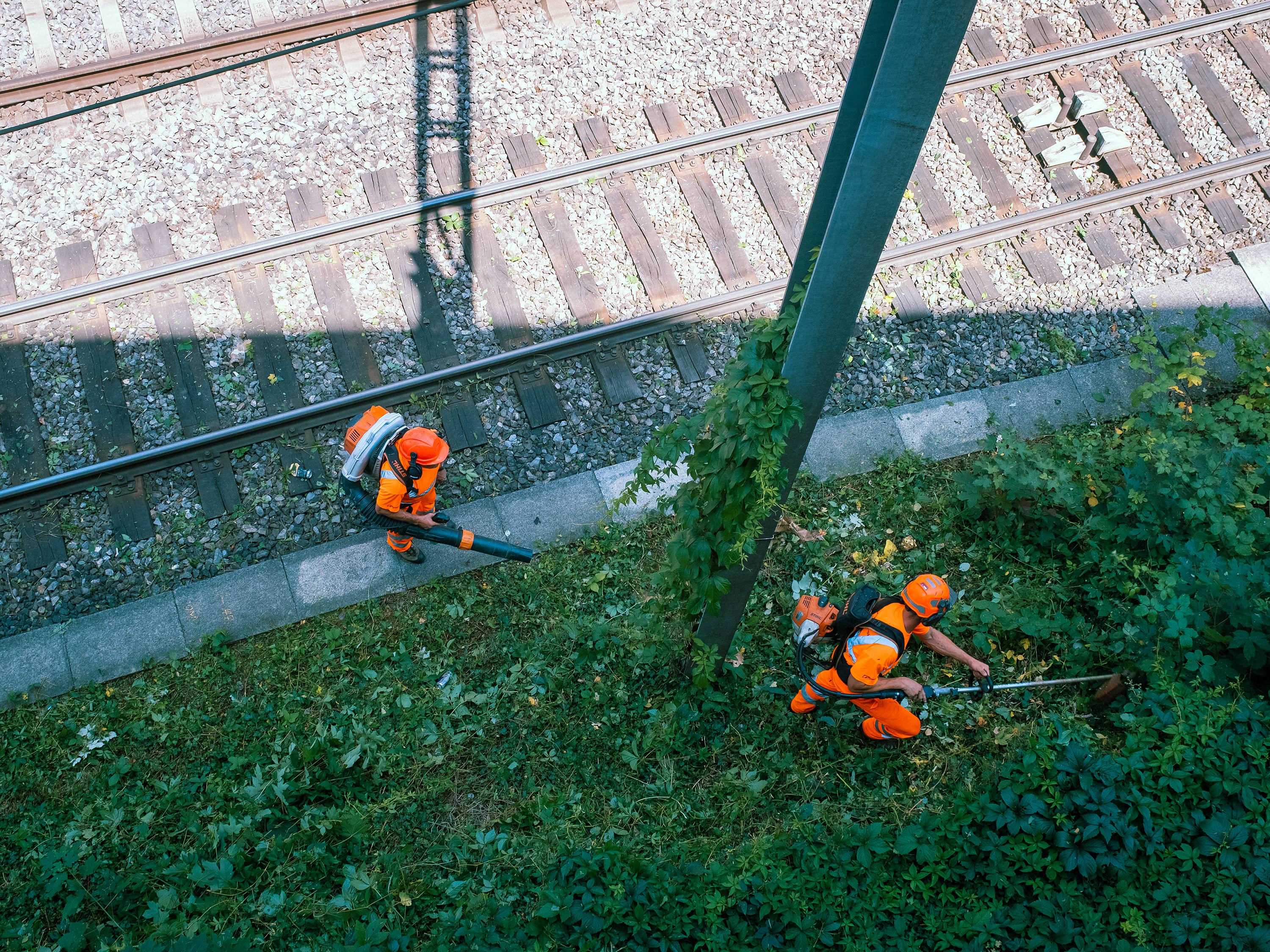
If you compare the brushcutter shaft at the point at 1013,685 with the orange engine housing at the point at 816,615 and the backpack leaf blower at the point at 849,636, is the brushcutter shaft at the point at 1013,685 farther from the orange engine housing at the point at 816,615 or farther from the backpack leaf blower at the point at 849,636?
the orange engine housing at the point at 816,615

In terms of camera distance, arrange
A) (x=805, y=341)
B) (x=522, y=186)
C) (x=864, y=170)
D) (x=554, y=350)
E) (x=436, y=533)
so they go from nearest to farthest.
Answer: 1. (x=864, y=170)
2. (x=805, y=341)
3. (x=436, y=533)
4. (x=554, y=350)
5. (x=522, y=186)

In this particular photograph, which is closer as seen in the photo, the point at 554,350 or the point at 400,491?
the point at 400,491

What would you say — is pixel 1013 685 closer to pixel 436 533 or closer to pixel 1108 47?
pixel 436 533

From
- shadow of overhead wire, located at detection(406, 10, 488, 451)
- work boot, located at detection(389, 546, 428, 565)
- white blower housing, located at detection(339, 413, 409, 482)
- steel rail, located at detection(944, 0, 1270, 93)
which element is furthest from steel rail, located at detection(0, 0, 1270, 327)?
work boot, located at detection(389, 546, 428, 565)

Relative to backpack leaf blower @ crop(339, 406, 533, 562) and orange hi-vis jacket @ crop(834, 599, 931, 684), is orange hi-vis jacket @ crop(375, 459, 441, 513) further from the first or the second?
orange hi-vis jacket @ crop(834, 599, 931, 684)

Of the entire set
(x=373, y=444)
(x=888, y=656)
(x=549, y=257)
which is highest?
(x=549, y=257)

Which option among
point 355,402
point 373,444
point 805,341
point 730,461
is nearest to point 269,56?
point 355,402

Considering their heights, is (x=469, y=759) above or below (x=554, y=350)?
below

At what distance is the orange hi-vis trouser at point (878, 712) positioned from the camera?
18.5ft

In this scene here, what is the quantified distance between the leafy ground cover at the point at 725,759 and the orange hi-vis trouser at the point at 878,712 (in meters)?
0.20

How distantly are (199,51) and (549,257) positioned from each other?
3739mm

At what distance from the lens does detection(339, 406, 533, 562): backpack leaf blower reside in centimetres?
604

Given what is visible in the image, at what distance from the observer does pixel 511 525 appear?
22.1 feet

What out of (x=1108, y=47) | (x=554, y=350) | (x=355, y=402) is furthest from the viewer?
(x=1108, y=47)
